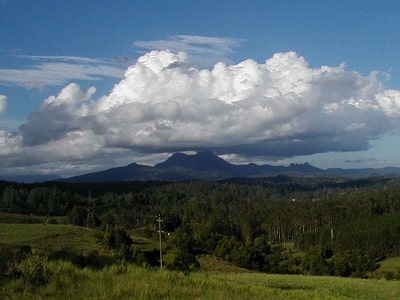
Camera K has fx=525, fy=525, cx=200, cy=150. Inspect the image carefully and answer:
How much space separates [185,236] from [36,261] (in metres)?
75.4

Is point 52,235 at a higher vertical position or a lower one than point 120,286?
lower

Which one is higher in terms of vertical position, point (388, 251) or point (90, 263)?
point (90, 263)

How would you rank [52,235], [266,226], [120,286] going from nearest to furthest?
1. [120,286]
2. [52,235]
3. [266,226]

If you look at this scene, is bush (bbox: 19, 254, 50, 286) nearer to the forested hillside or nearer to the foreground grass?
the foreground grass

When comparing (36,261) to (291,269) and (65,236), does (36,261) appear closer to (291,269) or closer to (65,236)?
(65,236)

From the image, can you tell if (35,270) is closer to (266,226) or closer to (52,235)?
(52,235)

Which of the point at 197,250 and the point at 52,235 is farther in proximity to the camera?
the point at 197,250

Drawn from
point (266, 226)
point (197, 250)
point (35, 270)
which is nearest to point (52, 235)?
point (197, 250)

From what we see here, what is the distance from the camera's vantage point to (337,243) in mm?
114875

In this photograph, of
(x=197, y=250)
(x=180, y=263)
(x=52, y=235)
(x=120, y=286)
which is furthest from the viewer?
(x=197, y=250)

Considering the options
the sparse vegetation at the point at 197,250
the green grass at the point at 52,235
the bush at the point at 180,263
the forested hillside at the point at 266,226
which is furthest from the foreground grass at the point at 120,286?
the forested hillside at the point at 266,226

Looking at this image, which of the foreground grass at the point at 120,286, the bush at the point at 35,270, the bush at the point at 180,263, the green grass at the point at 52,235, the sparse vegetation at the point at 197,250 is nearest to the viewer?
the foreground grass at the point at 120,286

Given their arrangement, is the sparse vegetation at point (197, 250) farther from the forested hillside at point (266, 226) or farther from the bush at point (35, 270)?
the forested hillside at point (266, 226)

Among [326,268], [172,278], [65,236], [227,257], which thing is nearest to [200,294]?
[172,278]
